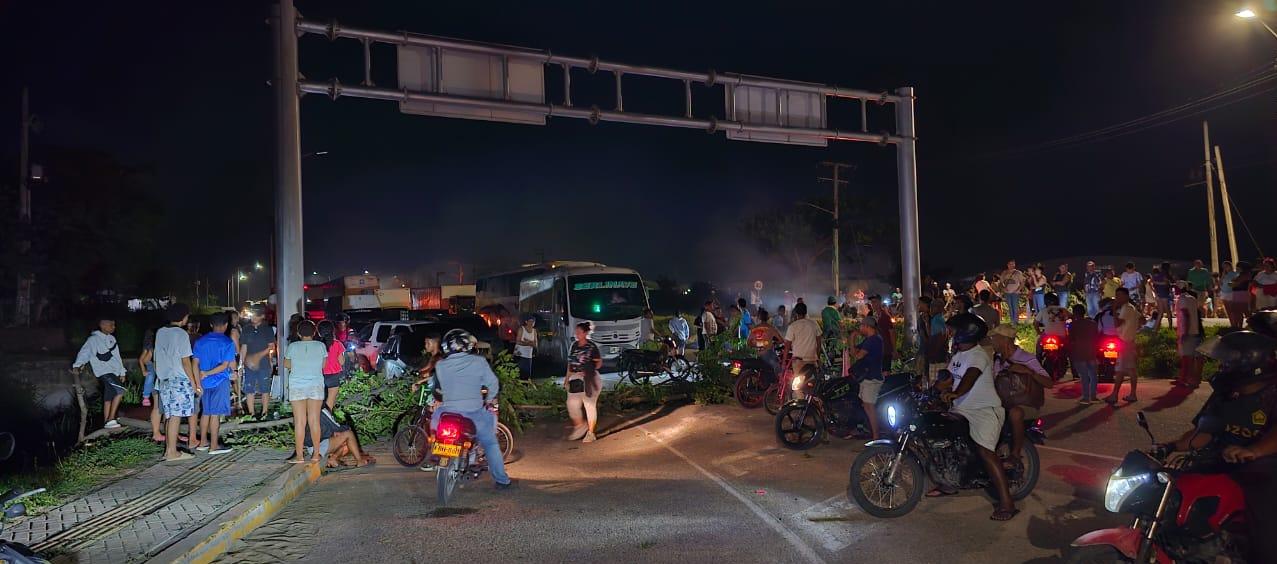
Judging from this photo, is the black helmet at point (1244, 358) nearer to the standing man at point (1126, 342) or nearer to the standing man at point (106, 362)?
the standing man at point (1126, 342)

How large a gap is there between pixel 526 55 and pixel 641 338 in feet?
38.6

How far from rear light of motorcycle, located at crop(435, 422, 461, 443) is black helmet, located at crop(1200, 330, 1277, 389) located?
6027mm

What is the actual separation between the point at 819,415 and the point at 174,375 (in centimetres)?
773

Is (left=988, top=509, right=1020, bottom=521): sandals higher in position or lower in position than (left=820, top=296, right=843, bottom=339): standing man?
lower

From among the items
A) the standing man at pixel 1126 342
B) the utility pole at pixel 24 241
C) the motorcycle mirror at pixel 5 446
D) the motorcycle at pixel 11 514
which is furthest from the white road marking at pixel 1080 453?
the utility pole at pixel 24 241

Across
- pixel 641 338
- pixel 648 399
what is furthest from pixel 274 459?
pixel 641 338

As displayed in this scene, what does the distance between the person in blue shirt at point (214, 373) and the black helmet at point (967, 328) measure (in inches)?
327

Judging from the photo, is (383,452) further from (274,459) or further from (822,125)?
(822,125)

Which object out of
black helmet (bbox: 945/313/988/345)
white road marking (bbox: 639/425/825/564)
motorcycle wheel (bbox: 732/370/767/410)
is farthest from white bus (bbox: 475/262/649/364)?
black helmet (bbox: 945/313/988/345)

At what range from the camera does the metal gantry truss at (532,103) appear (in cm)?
1377

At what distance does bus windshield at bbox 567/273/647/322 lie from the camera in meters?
24.8

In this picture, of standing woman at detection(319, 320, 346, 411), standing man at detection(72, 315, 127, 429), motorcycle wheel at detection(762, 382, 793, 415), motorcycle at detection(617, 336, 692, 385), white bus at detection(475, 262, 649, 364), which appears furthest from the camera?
white bus at detection(475, 262, 649, 364)

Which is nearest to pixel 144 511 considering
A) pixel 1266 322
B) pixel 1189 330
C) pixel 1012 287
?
pixel 1266 322

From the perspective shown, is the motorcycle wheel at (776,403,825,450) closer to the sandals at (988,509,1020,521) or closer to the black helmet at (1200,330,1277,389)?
the sandals at (988,509,1020,521)
